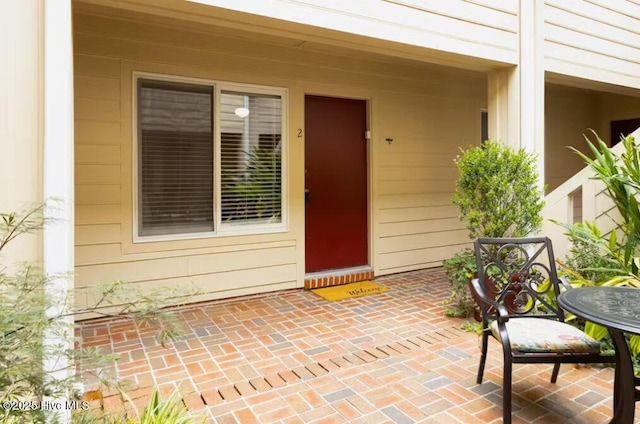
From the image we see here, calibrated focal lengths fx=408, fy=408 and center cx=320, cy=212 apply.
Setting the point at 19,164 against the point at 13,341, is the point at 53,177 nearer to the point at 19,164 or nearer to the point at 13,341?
the point at 19,164

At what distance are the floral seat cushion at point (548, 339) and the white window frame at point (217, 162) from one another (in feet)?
9.05

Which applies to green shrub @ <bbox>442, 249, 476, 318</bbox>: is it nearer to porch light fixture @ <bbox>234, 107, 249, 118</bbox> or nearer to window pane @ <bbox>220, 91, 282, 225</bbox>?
window pane @ <bbox>220, 91, 282, 225</bbox>

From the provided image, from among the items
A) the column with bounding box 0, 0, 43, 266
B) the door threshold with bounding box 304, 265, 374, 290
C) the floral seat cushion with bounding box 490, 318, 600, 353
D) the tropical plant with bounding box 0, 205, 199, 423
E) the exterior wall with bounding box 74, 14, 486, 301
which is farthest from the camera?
the door threshold with bounding box 304, 265, 374, 290

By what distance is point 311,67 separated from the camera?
181 inches

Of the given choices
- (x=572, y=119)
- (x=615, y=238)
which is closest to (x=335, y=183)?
(x=615, y=238)

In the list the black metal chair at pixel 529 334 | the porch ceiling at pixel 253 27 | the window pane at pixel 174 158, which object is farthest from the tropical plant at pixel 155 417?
the window pane at pixel 174 158

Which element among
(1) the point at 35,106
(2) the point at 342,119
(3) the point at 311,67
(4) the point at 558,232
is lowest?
(4) the point at 558,232

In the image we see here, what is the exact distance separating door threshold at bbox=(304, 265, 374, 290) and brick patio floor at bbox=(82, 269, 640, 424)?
0.67 meters

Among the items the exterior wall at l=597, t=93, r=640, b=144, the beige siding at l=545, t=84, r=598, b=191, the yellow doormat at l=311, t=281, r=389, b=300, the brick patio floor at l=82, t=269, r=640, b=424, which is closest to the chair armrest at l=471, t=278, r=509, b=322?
the brick patio floor at l=82, t=269, r=640, b=424

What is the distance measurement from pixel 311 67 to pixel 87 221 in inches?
110

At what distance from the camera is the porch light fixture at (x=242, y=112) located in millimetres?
4312

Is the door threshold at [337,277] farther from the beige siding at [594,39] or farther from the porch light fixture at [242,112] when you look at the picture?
the beige siding at [594,39]

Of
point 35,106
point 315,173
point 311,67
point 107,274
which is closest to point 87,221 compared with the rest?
point 107,274

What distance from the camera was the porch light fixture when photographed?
4.31 metres
